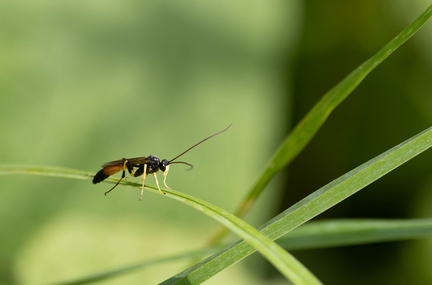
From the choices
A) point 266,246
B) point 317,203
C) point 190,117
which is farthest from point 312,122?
point 190,117

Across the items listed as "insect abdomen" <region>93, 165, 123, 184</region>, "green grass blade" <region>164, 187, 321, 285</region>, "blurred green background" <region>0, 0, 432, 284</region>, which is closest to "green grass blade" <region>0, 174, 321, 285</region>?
"green grass blade" <region>164, 187, 321, 285</region>

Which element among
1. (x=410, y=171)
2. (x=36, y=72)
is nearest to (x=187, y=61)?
(x=36, y=72)

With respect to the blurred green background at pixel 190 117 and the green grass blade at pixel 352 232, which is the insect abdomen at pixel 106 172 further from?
the blurred green background at pixel 190 117

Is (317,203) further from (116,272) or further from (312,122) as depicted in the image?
(116,272)

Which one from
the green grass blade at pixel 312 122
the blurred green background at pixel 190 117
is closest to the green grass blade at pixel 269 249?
the green grass blade at pixel 312 122

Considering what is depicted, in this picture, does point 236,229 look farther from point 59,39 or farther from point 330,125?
point 330,125

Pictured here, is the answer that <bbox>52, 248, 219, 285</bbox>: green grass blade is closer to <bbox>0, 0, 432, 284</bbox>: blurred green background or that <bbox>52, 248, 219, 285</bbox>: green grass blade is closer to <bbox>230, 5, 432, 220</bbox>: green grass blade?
<bbox>230, 5, 432, 220</bbox>: green grass blade

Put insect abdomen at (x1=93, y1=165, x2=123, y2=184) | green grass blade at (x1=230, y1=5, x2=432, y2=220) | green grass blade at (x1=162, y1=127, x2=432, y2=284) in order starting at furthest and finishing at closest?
insect abdomen at (x1=93, y1=165, x2=123, y2=184) < green grass blade at (x1=230, y1=5, x2=432, y2=220) < green grass blade at (x1=162, y1=127, x2=432, y2=284)
